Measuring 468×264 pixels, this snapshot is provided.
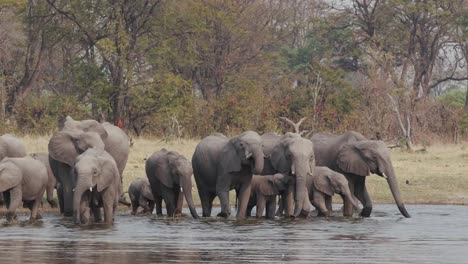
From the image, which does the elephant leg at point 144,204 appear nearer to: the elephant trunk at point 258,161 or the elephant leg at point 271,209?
the elephant leg at point 271,209

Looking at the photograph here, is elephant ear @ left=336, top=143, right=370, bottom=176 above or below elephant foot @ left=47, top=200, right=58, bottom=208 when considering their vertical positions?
above

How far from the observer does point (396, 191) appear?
24.3 meters

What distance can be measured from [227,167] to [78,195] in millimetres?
3626

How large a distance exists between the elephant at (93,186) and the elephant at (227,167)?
2497 millimetres

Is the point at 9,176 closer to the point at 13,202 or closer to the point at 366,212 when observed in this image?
the point at 13,202

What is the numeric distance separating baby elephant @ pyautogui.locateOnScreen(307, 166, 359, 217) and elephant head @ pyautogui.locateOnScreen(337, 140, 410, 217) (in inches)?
33.2

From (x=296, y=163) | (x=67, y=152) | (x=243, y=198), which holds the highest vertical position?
(x=67, y=152)

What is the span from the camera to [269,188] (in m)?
23.3

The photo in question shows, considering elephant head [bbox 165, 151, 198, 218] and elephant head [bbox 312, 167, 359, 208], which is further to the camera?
elephant head [bbox 312, 167, 359, 208]

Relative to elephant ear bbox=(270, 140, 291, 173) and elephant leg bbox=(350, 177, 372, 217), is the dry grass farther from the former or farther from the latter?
elephant ear bbox=(270, 140, 291, 173)

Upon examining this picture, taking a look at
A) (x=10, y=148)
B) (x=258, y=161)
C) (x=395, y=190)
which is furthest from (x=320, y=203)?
(x=10, y=148)

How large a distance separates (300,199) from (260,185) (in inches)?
42.1

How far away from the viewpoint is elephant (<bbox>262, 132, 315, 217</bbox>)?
74.5 ft

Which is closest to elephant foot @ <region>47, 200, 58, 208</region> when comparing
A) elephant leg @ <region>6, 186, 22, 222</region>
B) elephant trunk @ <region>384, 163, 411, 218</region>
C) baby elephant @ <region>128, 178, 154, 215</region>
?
baby elephant @ <region>128, 178, 154, 215</region>
